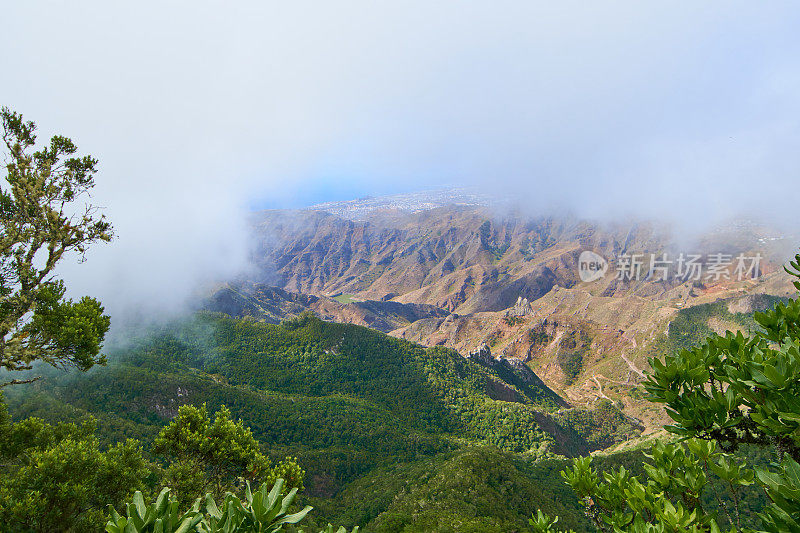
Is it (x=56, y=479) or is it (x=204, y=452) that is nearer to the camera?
(x=56, y=479)

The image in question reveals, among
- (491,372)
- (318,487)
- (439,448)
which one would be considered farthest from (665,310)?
(318,487)

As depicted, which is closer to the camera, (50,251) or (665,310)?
(50,251)

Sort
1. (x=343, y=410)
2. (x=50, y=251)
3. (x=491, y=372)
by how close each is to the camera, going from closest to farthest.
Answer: (x=50, y=251) < (x=343, y=410) < (x=491, y=372)

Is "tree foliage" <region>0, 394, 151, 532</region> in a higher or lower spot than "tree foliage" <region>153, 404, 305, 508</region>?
higher

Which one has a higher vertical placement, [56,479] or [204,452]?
[56,479]

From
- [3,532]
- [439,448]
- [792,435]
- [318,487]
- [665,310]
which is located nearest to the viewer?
[792,435]

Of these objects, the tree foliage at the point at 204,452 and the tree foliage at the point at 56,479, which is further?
the tree foliage at the point at 204,452

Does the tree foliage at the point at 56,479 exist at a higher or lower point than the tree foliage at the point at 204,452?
higher

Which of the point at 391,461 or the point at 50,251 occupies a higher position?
the point at 50,251

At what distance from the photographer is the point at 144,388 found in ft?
332

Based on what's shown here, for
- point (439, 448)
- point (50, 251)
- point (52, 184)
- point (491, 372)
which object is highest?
point (52, 184)

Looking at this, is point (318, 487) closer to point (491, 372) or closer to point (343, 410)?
point (343, 410)

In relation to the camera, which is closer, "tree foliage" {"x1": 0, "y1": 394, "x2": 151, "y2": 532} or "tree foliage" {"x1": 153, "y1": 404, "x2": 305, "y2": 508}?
"tree foliage" {"x1": 0, "y1": 394, "x2": 151, "y2": 532}

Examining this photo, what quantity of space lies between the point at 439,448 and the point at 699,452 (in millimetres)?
103037
